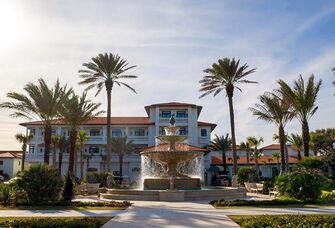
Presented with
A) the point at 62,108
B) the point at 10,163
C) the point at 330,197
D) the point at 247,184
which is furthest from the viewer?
the point at 10,163

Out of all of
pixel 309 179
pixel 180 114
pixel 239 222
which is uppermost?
pixel 180 114

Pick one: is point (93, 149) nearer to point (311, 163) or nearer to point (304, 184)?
point (311, 163)

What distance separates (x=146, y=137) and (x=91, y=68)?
22793 mm

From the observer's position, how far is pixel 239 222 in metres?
11.0

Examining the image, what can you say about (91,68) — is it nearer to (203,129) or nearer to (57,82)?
(57,82)

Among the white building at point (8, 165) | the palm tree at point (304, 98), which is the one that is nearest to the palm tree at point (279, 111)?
the palm tree at point (304, 98)

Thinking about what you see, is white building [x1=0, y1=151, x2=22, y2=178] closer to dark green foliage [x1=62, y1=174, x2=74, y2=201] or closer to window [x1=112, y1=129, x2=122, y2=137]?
window [x1=112, y1=129, x2=122, y2=137]

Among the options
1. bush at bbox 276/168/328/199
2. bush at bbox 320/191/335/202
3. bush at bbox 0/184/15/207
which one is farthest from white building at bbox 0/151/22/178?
bush at bbox 320/191/335/202

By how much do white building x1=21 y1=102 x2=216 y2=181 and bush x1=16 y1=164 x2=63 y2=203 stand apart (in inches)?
1514

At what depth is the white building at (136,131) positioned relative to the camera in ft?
191

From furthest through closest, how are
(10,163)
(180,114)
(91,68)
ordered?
(10,163)
(180,114)
(91,68)

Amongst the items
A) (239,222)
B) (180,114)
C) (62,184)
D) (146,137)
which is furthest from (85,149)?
(239,222)

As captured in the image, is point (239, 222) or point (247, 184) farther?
point (247, 184)

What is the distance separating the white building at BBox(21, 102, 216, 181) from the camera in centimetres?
5812
